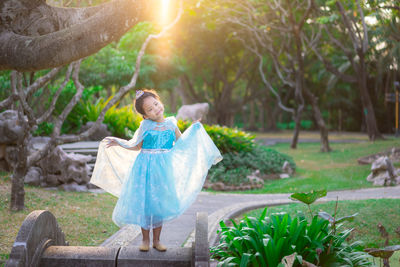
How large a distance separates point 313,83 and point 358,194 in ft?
101

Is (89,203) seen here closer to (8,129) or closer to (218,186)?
(8,129)

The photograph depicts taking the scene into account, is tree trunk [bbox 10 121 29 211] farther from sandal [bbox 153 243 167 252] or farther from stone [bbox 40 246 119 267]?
sandal [bbox 153 243 167 252]

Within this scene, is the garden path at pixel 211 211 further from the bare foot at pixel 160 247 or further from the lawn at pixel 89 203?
the bare foot at pixel 160 247

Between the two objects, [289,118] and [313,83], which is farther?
[289,118]

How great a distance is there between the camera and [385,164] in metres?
12.1

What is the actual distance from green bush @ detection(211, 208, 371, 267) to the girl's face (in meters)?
1.46

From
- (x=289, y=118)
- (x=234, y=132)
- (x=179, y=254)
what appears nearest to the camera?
(x=179, y=254)

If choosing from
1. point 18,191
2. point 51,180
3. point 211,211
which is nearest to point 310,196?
point 211,211

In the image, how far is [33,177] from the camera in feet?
32.3

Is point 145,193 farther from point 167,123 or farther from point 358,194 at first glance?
point 358,194

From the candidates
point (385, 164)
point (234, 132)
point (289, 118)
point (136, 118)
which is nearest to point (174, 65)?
point (136, 118)

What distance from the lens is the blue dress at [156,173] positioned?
4.11 metres

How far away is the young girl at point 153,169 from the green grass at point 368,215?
9.29 ft

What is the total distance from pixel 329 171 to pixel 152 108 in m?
11.4
